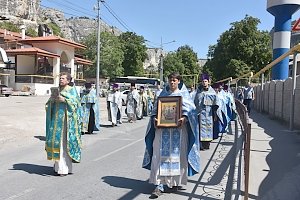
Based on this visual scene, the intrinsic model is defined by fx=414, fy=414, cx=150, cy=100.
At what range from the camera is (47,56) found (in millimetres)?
46500

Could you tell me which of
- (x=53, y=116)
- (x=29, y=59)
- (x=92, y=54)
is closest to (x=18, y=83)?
(x=29, y=59)

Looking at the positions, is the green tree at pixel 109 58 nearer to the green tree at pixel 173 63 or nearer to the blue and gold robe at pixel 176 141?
the green tree at pixel 173 63

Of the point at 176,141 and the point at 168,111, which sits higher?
the point at 168,111

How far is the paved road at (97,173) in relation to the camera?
20.4 ft

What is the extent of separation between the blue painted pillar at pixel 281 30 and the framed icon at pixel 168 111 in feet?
85.2

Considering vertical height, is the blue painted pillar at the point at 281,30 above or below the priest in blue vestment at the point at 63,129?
above

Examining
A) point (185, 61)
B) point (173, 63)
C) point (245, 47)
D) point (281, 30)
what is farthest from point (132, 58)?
point (281, 30)

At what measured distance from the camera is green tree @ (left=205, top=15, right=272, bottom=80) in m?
57.9

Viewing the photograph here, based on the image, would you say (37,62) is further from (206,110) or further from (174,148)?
(174,148)

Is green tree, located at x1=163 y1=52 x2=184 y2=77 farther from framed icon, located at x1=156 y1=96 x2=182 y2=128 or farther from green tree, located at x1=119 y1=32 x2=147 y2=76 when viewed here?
framed icon, located at x1=156 y1=96 x2=182 y2=128

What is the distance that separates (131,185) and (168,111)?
1.47 meters

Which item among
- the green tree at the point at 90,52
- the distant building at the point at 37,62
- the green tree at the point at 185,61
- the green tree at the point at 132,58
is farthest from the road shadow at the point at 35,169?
the green tree at the point at 185,61

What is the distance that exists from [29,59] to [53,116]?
41.6m

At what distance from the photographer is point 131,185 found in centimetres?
678
